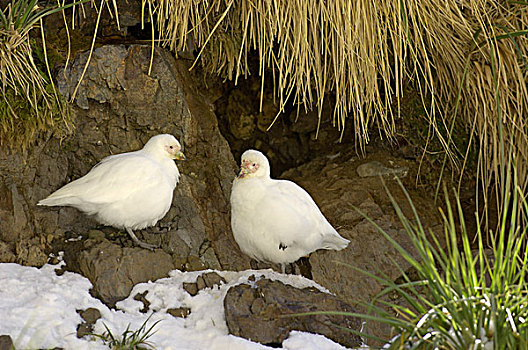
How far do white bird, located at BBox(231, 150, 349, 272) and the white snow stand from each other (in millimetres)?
221

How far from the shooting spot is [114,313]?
384 cm

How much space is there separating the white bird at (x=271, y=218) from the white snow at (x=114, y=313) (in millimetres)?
221

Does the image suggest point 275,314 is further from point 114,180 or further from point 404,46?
point 404,46

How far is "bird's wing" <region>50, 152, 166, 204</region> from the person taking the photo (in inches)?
164

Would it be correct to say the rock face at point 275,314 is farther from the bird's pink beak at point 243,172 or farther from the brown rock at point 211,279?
the bird's pink beak at point 243,172

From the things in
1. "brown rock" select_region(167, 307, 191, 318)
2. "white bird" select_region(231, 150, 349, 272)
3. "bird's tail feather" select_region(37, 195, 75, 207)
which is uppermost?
"bird's tail feather" select_region(37, 195, 75, 207)

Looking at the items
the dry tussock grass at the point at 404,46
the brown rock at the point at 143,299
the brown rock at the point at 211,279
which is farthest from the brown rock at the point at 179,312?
the dry tussock grass at the point at 404,46

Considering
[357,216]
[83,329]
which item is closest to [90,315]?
[83,329]

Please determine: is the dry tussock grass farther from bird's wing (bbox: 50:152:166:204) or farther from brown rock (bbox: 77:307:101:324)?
brown rock (bbox: 77:307:101:324)

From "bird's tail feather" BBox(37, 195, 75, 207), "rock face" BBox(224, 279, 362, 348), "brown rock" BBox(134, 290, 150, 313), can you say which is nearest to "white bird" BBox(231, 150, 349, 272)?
"rock face" BBox(224, 279, 362, 348)

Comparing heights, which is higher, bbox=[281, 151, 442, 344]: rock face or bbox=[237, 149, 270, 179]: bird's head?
bbox=[237, 149, 270, 179]: bird's head

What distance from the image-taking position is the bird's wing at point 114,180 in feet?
13.7

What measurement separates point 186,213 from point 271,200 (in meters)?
0.89

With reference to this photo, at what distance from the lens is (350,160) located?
606 cm
